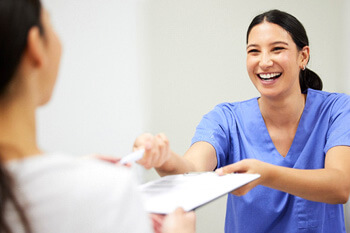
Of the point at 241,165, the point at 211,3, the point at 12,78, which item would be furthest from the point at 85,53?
the point at 12,78

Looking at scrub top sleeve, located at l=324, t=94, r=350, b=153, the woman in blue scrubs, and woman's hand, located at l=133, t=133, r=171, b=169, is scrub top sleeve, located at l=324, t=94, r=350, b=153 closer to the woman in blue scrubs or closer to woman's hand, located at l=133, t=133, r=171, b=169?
the woman in blue scrubs

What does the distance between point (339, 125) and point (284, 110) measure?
185 millimetres

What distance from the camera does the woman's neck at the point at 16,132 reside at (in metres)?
0.40

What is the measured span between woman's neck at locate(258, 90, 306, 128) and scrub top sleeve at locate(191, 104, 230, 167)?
0.15 meters

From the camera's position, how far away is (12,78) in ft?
1.35

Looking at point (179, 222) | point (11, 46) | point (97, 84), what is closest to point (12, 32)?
point (11, 46)

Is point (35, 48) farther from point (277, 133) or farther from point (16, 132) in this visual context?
point (277, 133)

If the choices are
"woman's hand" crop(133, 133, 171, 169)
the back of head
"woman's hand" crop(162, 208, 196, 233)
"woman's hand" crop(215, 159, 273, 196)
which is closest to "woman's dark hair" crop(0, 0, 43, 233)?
the back of head

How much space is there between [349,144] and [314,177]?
0.59 feet

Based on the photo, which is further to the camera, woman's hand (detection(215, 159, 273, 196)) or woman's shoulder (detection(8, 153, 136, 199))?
woman's hand (detection(215, 159, 273, 196))

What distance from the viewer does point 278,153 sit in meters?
1.11

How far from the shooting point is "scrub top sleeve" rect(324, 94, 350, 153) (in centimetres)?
97

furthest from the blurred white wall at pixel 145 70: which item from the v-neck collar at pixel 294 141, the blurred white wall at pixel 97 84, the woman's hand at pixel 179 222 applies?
the woman's hand at pixel 179 222

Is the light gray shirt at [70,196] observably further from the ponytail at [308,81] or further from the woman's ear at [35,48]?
the ponytail at [308,81]
